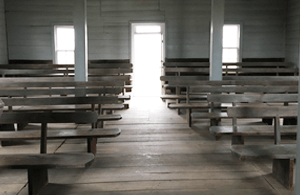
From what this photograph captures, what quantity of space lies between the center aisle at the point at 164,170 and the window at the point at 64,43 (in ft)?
21.9

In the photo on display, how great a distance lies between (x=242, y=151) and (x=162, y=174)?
34.4 inches

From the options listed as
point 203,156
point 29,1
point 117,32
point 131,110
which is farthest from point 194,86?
point 29,1

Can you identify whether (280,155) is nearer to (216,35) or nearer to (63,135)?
(63,135)

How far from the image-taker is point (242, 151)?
2.99 metres

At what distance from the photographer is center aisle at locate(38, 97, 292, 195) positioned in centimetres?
Result: 304

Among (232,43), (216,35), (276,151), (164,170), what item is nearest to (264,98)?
(276,151)

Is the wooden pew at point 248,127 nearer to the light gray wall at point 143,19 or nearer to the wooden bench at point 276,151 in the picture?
the wooden bench at point 276,151

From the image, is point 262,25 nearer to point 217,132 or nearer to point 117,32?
point 117,32

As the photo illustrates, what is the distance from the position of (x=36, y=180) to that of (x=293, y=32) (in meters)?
9.60

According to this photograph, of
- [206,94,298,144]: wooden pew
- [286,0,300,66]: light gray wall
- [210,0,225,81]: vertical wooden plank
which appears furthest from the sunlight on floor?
[206,94,298,144]: wooden pew

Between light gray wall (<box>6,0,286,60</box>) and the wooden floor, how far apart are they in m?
6.16

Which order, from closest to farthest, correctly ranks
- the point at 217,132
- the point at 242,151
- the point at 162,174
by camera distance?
the point at 242,151
the point at 162,174
the point at 217,132

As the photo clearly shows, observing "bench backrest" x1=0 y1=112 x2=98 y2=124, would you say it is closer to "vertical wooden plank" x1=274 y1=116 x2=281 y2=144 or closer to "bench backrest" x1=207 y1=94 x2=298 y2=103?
"vertical wooden plank" x1=274 y1=116 x2=281 y2=144

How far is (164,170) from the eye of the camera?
3535mm
